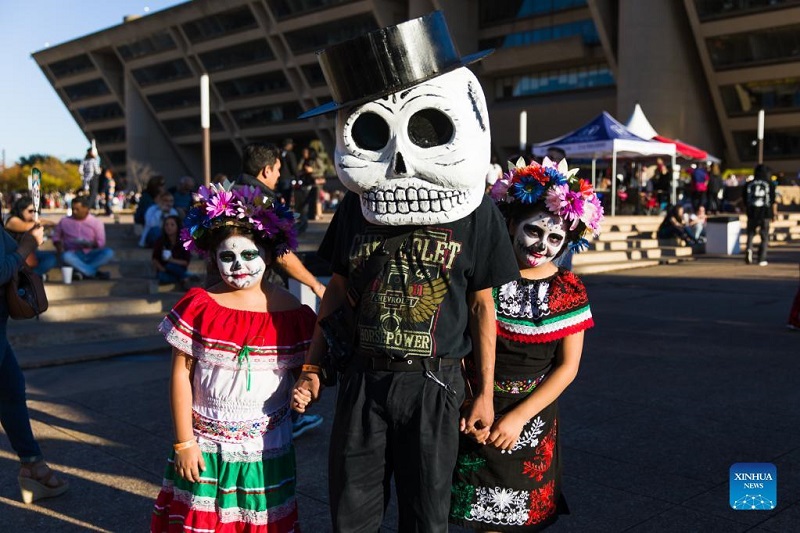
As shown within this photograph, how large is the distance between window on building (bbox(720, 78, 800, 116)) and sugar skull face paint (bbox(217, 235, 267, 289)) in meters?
42.9

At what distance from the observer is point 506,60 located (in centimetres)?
4703

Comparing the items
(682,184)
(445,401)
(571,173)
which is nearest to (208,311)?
(445,401)

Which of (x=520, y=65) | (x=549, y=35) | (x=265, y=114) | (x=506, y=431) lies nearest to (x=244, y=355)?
(x=506, y=431)

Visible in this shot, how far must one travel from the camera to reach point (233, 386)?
2975 millimetres

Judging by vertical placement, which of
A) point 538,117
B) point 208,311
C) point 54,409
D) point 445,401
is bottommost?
point 54,409

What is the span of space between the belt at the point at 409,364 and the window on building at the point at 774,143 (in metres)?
43.1

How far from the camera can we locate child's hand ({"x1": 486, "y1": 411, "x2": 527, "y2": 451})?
107 inches

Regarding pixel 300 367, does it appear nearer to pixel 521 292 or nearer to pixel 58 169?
pixel 521 292

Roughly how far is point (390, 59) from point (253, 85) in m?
62.2

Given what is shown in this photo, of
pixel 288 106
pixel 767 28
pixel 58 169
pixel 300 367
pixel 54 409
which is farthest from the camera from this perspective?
pixel 58 169

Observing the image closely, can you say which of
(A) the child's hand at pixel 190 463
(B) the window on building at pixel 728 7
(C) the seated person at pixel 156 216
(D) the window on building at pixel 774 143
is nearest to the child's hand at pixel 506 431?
(A) the child's hand at pixel 190 463

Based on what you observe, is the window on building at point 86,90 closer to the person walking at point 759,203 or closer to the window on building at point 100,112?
the window on building at point 100,112

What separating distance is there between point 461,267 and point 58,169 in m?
87.1

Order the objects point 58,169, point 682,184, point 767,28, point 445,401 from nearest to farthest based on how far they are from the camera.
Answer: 1. point 445,401
2. point 682,184
3. point 767,28
4. point 58,169
